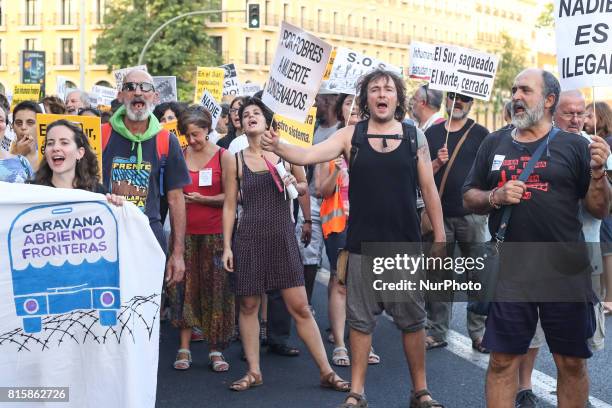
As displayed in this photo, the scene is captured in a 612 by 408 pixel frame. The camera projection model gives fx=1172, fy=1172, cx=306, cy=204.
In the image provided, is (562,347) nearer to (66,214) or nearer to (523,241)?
(523,241)

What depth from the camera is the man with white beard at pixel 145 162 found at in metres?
7.56

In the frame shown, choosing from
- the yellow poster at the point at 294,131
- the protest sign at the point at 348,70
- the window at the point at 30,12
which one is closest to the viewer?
the yellow poster at the point at 294,131

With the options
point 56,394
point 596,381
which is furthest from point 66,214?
point 596,381

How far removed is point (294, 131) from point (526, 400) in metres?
2.72

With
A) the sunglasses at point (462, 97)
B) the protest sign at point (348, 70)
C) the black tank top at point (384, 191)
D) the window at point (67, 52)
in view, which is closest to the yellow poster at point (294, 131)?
the protest sign at point (348, 70)

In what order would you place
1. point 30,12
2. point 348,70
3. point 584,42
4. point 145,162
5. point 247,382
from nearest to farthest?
point 584,42 < point 145,162 < point 247,382 < point 348,70 < point 30,12

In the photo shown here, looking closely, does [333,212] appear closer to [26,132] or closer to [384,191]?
[384,191]

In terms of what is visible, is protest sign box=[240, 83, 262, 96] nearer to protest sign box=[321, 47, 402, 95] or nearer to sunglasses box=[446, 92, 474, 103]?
protest sign box=[321, 47, 402, 95]

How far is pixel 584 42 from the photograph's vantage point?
6.26 meters

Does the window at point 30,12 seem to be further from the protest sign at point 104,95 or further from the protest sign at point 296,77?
the protest sign at point 296,77

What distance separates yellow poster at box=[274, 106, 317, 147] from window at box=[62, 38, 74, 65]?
75002 mm

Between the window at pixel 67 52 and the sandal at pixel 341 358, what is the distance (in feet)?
249

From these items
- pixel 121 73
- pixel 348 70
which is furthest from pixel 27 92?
pixel 348 70

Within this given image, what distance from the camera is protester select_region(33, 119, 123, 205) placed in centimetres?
632
